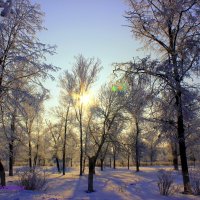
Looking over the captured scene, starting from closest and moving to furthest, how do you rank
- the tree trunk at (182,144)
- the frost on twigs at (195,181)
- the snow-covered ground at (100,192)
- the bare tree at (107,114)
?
the snow-covered ground at (100,192) < the frost on twigs at (195,181) < the tree trunk at (182,144) < the bare tree at (107,114)

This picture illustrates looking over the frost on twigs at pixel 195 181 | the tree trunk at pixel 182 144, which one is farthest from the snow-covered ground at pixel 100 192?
the frost on twigs at pixel 195 181

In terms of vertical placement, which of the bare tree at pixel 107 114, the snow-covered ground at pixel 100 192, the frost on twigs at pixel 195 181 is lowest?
the snow-covered ground at pixel 100 192

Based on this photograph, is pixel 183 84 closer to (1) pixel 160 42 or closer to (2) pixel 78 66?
(1) pixel 160 42

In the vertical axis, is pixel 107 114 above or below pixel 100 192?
above

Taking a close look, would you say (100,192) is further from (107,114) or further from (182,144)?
(107,114)

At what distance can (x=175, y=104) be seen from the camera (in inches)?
479

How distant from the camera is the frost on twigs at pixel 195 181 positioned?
1145cm

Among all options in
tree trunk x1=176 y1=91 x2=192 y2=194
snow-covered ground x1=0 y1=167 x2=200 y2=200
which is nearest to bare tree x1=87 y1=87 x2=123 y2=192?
snow-covered ground x1=0 y1=167 x2=200 y2=200

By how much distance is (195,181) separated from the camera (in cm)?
1181

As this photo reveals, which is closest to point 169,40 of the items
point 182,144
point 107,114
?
point 182,144

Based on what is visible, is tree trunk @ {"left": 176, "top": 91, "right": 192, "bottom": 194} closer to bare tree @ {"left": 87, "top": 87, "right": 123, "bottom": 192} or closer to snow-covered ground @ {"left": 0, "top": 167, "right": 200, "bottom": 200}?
snow-covered ground @ {"left": 0, "top": 167, "right": 200, "bottom": 200}

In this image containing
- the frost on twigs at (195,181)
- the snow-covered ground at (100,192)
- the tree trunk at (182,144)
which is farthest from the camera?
the tree trunk at (182,144)

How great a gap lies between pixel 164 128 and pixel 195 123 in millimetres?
3334

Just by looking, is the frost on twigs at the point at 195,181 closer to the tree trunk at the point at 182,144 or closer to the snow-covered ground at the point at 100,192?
the tree trunk at the point at 182,144
